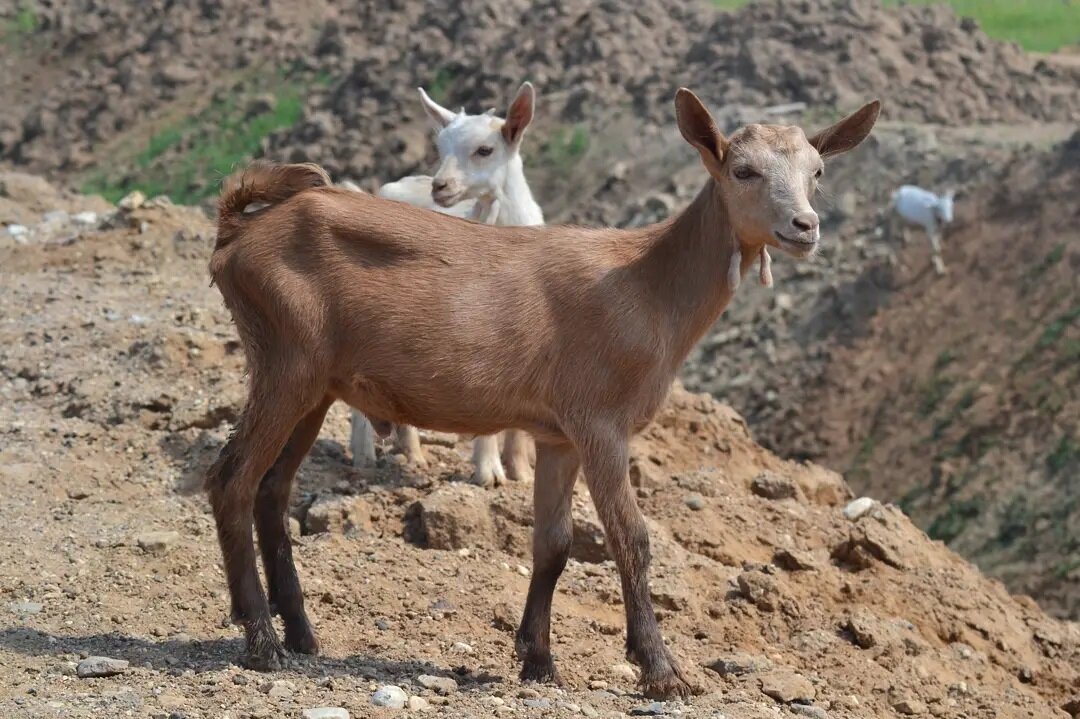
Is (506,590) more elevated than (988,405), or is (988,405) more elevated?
(506,590)

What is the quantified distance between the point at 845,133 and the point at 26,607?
4860mm

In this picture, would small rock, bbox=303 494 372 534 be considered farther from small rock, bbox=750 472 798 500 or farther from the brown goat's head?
the brown goat's head

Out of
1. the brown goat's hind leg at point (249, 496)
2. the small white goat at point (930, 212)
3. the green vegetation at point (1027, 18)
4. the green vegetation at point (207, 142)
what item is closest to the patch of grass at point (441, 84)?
the green vegetation at point (207, 142)

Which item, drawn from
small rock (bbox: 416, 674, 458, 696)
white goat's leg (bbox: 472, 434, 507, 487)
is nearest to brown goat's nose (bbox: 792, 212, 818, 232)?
small rock (bbox: 416, 674, 458, 696)

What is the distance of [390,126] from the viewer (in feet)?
85.9

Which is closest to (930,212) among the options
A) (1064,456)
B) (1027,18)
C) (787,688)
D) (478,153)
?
(1064,456)

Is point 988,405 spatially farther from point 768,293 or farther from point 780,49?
point 780,49

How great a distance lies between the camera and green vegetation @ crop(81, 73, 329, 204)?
2814 cm

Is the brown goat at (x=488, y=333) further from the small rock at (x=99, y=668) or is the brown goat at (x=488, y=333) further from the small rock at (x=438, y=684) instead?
the small rock at (x=99, y=668)

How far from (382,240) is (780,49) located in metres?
18.2

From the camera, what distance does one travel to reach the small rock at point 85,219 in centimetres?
1816

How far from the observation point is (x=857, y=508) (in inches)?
479

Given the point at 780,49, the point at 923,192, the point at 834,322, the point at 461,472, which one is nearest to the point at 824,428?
the point at 834,322

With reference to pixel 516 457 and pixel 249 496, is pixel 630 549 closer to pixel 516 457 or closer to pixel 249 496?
pixel 249 496
